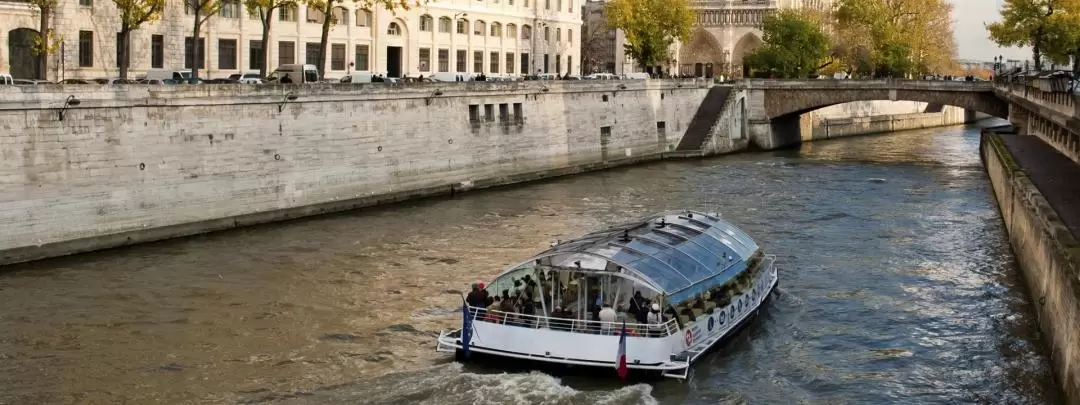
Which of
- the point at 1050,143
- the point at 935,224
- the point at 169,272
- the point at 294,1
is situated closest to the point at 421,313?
the point at 169,272

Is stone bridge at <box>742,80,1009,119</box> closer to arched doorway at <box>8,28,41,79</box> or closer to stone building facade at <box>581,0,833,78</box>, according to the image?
arched doorway at <box>8,28,41,79</box>

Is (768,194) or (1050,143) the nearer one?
(768,194)

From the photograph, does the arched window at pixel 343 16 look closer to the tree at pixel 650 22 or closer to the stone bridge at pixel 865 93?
the stone bridge at pixel 865 93

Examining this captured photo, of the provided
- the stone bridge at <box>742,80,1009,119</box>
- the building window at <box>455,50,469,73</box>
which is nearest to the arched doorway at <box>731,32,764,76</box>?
the stone bridge at <box>742,80,1009,119</box>

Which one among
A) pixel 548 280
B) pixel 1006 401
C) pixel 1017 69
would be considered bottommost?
pixel 1006 401

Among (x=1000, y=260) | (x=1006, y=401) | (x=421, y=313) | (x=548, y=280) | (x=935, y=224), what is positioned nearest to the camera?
(x=1006, y=401)

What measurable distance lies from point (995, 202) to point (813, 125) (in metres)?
38.7

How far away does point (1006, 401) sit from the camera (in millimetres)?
23188

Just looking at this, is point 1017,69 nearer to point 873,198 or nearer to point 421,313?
point 873,198

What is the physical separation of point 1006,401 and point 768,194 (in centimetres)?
2919

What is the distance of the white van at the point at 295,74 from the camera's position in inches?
1982

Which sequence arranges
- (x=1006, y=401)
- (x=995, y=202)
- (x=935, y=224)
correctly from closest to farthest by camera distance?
(x=1006, y=401) → (x=935, y=224) → (x=995, y=202)

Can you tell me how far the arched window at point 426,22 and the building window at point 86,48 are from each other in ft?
71.3

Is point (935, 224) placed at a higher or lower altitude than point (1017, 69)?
lower
